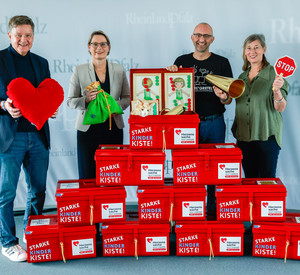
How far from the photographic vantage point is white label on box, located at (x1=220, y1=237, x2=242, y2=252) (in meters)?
3.10

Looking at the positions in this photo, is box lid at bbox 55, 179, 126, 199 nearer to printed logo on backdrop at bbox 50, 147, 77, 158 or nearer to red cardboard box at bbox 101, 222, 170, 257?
red cardboard box at bbox 101, 222, 170, 257

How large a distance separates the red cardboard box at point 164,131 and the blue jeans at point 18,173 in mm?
701

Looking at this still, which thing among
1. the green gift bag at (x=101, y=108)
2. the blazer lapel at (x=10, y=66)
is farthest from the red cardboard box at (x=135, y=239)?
the blazer lapel at (x=10, y=66)

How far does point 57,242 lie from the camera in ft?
10.1

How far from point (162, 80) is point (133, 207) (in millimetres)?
1571

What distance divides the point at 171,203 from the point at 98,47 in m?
1.32

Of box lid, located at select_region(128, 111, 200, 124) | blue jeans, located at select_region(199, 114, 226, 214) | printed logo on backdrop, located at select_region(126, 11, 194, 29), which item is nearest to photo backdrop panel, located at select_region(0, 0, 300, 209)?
printed logo on backdrop, located at select_region(126, 11, 194, 29)

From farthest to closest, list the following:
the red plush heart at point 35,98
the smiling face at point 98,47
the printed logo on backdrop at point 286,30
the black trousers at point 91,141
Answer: the printed logo on backdrop at point 286,30, the black trousers at point 91,141, the smiling face at point 98,47, the red plush heart at point 35,98

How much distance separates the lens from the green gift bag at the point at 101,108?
130 inches

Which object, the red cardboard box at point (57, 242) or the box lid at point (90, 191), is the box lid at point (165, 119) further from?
the red cardboard box at point (57, 242)

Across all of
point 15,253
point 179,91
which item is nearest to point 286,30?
point 179,91

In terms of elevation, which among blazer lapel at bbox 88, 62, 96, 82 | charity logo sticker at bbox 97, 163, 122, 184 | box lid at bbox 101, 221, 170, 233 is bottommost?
box lid at bbox 101, 221, 170, 233

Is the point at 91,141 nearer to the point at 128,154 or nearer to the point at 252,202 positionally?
the point at 128,154

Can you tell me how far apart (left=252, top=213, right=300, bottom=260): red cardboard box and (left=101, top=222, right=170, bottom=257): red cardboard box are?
65 cm
